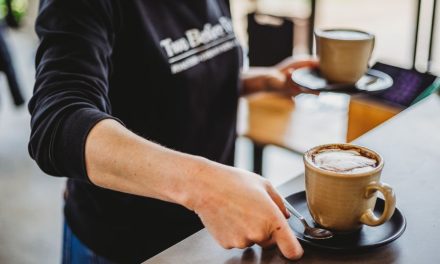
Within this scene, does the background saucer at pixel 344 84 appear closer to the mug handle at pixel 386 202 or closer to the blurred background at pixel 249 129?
the blurred background at pixel 249 129

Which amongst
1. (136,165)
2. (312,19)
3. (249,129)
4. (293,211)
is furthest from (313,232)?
(312,19)

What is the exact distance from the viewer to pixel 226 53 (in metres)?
1.43

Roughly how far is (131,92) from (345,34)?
536mm

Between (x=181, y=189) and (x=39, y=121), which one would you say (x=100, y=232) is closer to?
(x=39, y=121)

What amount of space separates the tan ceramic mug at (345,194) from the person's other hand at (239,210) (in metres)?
0.06

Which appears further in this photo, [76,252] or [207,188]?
[76,252]

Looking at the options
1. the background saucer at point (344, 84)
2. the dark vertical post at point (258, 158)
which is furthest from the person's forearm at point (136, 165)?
the dark vertical post at point (258, 158)

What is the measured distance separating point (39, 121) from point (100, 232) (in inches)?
15.1

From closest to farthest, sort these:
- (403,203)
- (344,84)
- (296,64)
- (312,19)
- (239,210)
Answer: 1. (239,210)
2. (403,203)
3. (344,84)
4. (296,64)
5. (312,19)

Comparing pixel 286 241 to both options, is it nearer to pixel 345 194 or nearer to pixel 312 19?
pixel 345 194

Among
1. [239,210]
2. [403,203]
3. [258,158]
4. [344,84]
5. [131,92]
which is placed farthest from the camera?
[258,158]

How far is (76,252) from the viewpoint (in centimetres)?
134

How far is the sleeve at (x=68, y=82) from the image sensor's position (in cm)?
94

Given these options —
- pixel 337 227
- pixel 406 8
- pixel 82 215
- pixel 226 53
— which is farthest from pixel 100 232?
pixel 406 8
